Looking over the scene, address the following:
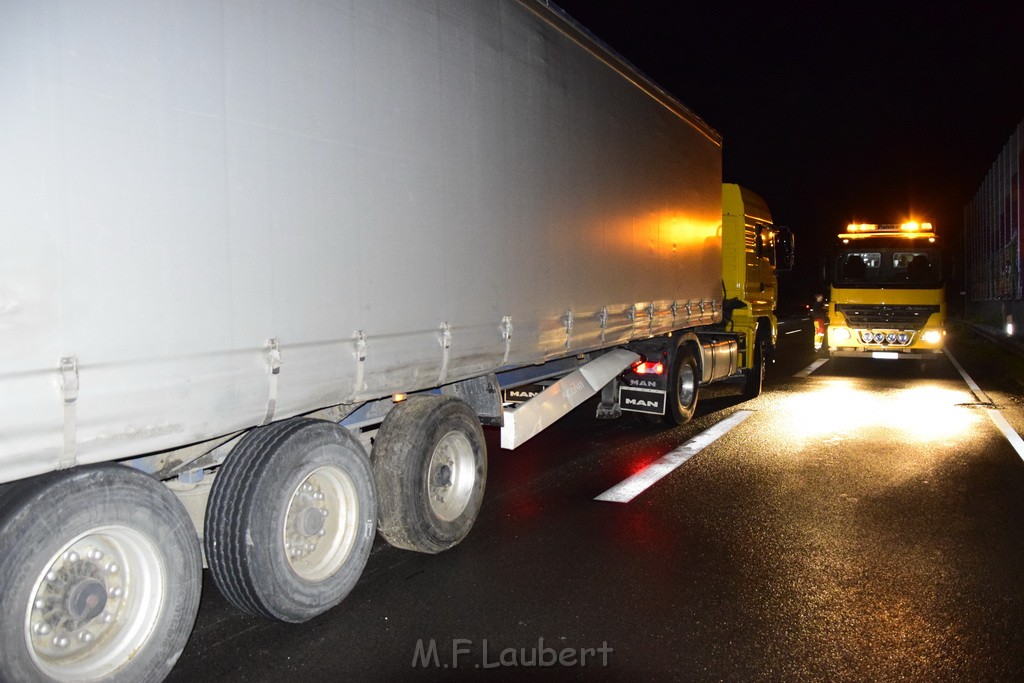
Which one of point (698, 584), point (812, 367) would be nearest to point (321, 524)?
point (698, 584)

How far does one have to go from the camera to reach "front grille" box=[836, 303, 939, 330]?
65.0 ft

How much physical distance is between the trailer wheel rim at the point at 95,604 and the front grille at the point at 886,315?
60.9 ft

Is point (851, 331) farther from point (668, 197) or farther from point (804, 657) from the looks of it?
point (804, 657)

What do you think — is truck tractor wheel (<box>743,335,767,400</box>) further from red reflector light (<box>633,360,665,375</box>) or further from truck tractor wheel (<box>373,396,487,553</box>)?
truck tractor wheel (<box>373,396,487,553</box>)

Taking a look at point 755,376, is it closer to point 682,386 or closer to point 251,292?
point 682,386

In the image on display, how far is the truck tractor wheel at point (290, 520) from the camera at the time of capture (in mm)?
4402

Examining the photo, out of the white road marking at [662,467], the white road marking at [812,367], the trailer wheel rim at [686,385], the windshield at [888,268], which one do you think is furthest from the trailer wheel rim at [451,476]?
the windshield at [888,268]

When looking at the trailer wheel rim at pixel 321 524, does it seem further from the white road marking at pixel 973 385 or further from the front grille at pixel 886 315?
→ the front grille at pixel 886 315

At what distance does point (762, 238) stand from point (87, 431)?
12.5m

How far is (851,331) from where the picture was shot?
2020 centimetres

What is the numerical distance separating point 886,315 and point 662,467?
13062 millimetres

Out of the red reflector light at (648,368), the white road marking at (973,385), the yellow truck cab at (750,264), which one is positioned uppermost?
the yellow truck cab at (750,264)

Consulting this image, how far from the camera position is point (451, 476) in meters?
6.13

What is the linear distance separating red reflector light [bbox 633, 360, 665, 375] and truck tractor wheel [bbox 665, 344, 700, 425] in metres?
0.15
